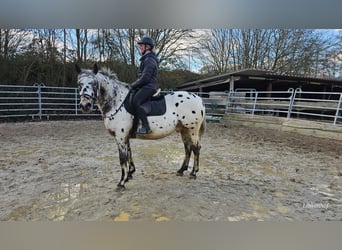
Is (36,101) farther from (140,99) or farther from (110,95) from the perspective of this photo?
(140,99)

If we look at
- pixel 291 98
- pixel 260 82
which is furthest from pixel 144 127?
pixel 291 98

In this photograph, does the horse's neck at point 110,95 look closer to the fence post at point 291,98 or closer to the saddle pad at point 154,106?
A: the saddle pad at point 154,106

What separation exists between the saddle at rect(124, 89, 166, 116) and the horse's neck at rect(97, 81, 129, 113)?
0.05 meters

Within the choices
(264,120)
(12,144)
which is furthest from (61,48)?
(264,120)

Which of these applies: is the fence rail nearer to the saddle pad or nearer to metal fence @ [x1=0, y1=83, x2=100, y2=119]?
metal fence @ [x1=0, y1=83, x2=100, y2=119]

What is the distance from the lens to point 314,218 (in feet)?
3.99

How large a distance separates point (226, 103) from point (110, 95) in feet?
5.70

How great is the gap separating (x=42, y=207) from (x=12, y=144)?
58.7 inches

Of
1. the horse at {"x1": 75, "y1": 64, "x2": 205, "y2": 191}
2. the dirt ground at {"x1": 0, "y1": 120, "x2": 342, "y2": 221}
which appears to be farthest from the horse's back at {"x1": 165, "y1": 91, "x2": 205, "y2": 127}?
the dirt ground at {"x1": 0, "y1": 120, "x2": 342, "y2": 221}

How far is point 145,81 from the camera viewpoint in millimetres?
1389

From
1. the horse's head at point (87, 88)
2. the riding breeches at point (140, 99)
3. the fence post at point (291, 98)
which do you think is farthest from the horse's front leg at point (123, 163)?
the fence post at point (291, 98)

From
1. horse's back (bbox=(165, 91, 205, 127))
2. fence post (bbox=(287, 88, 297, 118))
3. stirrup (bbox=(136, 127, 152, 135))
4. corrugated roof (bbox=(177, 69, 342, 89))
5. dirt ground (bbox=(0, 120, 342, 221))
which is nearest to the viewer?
dirt ground (bbox=(0, 120, 342, 221))

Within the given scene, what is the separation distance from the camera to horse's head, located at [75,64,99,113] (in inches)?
47.9

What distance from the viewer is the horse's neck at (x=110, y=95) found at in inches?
53.9
